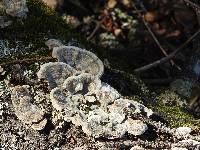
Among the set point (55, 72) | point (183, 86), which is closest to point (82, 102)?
point (55, 72)

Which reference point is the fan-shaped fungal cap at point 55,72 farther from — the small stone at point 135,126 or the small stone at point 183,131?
the small stone at point 183,131

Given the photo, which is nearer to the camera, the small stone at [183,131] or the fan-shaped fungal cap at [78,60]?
the small stone at [183,131]

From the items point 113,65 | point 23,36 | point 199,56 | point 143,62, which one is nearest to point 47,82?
point 23,36

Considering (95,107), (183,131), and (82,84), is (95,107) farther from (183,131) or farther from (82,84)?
(183,131)

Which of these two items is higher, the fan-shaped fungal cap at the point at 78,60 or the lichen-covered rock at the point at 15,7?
the lichen-covered rock at the point at 15,7

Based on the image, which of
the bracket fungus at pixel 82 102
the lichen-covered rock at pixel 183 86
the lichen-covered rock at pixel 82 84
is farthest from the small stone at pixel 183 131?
the lichen-covered rock at pixel 183 86

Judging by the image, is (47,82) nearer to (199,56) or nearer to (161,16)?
(199,56)
